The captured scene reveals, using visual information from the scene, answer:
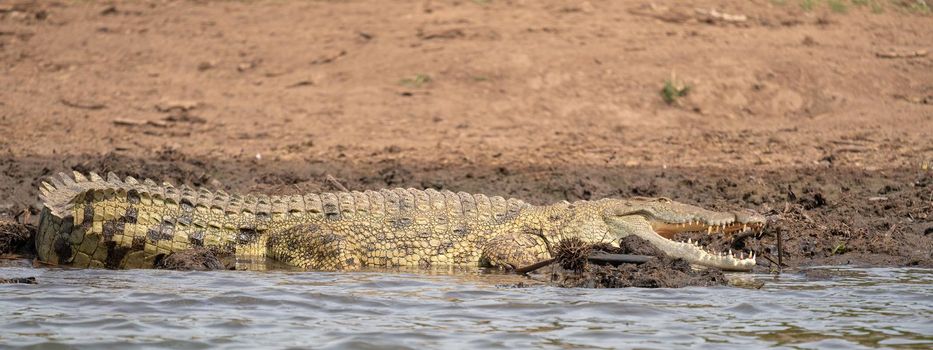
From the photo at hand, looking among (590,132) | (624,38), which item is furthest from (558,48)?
(590,132)

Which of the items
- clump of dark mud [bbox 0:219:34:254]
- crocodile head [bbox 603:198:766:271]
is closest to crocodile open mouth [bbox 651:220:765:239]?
crocodile head [bbox 603:198:766:271]

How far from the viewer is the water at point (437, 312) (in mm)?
6348

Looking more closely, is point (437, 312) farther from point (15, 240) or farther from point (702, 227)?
point (15, 240)

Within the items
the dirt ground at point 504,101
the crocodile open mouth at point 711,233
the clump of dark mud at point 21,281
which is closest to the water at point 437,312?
the clump of dark mud at point 21,281

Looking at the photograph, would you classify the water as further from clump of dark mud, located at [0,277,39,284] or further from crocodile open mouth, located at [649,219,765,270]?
crocodile open mouth, located at [649,219,765,270]

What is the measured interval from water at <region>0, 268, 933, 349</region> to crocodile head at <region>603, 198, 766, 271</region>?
477 mm

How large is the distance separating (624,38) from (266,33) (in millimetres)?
3968

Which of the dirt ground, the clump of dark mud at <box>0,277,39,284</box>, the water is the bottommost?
the water

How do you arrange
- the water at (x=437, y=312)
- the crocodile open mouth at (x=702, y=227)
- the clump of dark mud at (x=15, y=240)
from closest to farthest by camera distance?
the water at (x=437, y=312) → the crocodile open mouth at (x=702, y=227) → the clump of dark mud at (x=15, y=240)

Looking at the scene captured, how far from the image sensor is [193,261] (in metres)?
8.34

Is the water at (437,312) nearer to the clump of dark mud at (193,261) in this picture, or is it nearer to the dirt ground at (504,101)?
the clump of dark mud at (193,261)

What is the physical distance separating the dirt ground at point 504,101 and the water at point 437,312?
5.92 ft

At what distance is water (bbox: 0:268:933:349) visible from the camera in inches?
250

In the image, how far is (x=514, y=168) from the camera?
11.6 m
